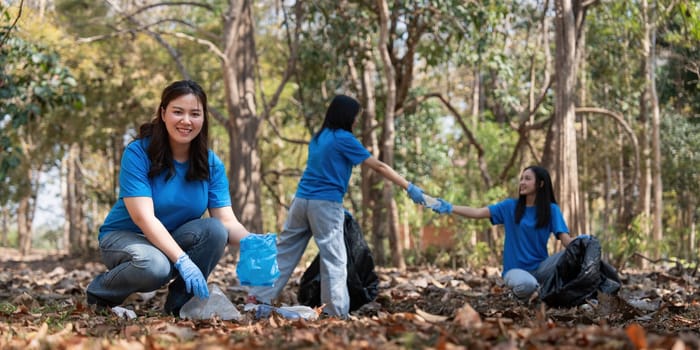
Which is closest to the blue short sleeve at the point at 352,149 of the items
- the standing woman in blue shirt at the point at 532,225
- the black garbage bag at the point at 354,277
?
the black garbage bag at the point at 354,277

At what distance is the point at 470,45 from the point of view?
32.9 feet

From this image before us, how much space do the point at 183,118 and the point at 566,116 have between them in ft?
15.8

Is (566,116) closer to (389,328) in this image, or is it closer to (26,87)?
(26,87)

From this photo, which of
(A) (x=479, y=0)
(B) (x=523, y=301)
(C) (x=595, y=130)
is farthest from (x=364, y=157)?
(C) (x=595, y=130)

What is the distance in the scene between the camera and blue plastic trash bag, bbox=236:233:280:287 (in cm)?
390

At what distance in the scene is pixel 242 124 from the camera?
400 inches

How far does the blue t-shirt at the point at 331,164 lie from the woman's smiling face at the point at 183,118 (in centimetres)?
126

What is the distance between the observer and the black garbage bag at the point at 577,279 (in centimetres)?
484

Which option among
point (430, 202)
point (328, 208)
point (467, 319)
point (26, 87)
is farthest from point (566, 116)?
point (467, 319)

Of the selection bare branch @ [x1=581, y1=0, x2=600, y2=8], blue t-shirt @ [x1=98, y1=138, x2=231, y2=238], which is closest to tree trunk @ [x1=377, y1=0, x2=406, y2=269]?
bare branch @ [x1=581, y1=0, x2=600, y2=8]

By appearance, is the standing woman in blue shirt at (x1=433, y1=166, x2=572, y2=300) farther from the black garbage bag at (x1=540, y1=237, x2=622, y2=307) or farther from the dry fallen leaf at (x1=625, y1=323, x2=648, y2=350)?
the dry fallen leaf at (x1=625, y1=323, x2=648, y2=350)

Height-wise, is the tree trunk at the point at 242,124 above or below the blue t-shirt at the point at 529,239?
above

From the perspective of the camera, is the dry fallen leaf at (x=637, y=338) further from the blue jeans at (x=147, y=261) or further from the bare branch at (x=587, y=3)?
the bare branch at (x=587, y=3)

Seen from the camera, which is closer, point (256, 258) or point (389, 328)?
point (389, 328)
